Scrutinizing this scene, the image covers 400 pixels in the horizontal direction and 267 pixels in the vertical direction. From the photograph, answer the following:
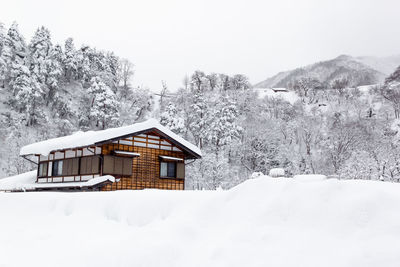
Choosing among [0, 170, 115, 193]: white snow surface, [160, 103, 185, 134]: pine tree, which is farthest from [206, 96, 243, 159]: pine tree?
[0, 170, 115, 193]: white snow surface

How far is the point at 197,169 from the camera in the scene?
34.0 m

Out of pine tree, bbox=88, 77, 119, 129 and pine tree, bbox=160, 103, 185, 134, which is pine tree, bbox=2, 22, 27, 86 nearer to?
pine tree, bbox=88, 77, 119, 129

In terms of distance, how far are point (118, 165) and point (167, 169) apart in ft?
12.5

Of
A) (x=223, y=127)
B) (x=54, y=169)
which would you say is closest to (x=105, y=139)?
(x=54, y=169)

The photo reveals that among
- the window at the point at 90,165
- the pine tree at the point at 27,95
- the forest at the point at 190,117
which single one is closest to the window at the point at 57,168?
the window at the point at 90,165

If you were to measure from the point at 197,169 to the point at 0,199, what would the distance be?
24493mm

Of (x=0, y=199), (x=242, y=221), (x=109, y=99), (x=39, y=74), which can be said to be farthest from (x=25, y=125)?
(x=242, y=221)

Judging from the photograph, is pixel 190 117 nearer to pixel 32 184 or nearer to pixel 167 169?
pixel 167 169

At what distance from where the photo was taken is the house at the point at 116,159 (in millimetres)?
19531

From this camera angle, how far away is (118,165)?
65.6 feet

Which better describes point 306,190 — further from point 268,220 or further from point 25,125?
point 25,125

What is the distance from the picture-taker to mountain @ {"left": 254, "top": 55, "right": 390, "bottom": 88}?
89.9 meters

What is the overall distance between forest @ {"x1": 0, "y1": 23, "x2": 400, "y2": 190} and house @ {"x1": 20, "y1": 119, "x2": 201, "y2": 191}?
1023cm

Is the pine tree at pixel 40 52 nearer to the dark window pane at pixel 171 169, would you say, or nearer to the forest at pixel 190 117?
the forest at pixel 190 117
